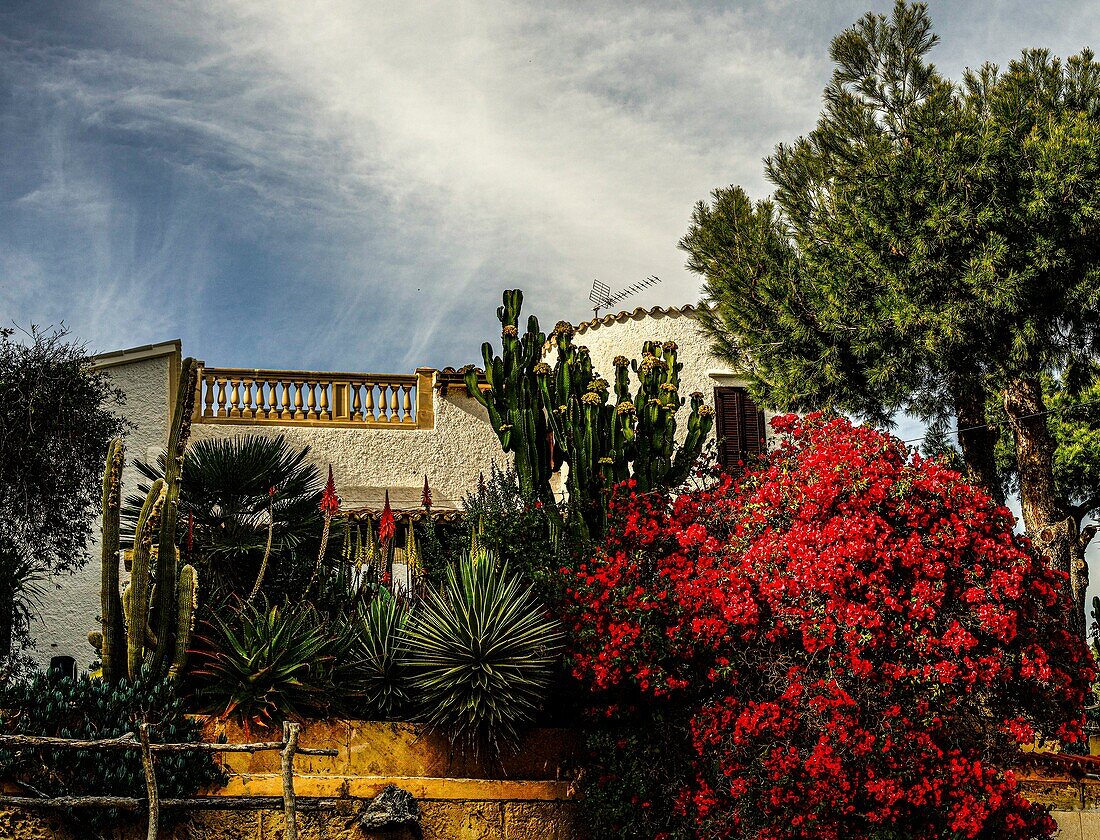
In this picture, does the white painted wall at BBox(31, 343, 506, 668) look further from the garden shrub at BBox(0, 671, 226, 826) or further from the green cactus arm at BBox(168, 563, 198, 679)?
the garden shrub at BBox(0, 671, 226, 826)

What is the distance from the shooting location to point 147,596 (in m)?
9.45

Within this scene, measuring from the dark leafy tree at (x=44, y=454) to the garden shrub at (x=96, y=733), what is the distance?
387 cm

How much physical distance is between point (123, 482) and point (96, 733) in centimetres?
810

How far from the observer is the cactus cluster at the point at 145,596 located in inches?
372

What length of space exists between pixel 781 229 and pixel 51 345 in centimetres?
945

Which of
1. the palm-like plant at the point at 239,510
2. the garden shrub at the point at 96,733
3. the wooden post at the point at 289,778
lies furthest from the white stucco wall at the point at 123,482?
the wooden post at the point at 289,778

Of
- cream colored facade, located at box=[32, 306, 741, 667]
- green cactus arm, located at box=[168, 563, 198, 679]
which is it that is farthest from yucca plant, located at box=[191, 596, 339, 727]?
cream colored facade, located at box=[32, 306, 741, 667]

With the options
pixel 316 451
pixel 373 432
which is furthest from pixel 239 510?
pixel 373 432

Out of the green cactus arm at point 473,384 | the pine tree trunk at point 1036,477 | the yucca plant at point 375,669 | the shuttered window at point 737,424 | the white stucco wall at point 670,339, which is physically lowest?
the yucca plant at point 375,669

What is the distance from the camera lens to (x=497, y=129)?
12.5 m

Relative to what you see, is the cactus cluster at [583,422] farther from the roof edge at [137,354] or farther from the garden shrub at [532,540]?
the roof edge at [137,354]

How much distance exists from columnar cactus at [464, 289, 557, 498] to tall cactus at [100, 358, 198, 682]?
3.70 metres

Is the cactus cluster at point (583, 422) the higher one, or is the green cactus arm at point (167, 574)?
the cactus cluster at point (583, 422)

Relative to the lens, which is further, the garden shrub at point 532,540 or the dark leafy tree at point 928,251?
the dark leafy tree at point 928,251
